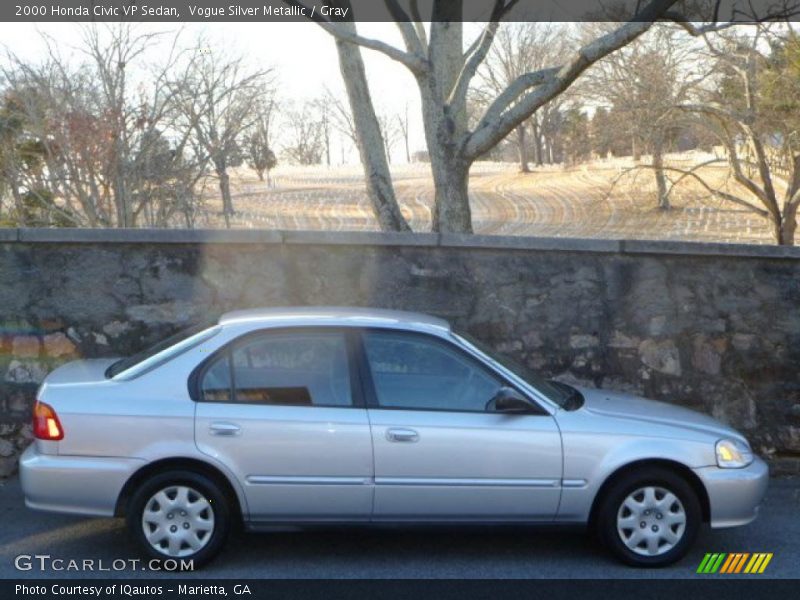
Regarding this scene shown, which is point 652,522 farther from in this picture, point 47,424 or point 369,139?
point 369,139

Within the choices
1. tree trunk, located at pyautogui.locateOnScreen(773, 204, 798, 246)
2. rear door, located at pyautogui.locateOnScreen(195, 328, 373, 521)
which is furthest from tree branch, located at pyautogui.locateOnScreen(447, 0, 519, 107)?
tree trunk, located at pyautogui.locateOnScreen(773, 204, 798, 246)

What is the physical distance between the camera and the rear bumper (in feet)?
17.5

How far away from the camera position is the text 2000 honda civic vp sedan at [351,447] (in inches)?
Result: 211

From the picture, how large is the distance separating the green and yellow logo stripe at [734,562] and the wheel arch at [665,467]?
0.27 metres

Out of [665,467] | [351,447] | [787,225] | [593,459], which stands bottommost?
[787,225]

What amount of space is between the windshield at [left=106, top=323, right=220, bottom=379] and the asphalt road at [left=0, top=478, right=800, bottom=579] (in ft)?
3.36

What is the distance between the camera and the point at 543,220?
4469cm

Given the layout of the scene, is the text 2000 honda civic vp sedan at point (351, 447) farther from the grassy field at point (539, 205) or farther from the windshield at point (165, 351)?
the grassy field at point (539, 205)

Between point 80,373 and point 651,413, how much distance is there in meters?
3.37

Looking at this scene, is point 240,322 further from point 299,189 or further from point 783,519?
point 299,189

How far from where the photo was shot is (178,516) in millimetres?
5367

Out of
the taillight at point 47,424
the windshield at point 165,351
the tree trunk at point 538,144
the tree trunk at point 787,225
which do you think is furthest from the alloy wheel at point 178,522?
the tree trunk at point 538,144

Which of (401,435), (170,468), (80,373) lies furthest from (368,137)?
(170,468)

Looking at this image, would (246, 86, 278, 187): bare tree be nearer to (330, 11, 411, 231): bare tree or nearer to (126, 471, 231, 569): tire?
(330, 11, 411, 231): bare tree
